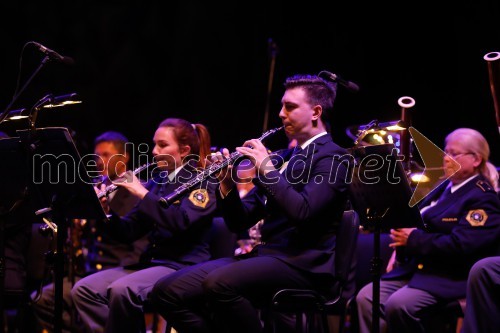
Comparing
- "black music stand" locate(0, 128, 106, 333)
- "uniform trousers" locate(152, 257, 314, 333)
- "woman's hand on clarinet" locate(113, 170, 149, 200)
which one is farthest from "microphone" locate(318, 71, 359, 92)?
"black music stand" locate(0, 128, 106, 333)

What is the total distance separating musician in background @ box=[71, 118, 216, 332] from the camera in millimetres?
3885

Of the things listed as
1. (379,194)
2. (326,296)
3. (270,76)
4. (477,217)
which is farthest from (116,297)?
(270,76)

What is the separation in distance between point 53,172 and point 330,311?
2.09 m

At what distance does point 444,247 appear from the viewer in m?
3.77

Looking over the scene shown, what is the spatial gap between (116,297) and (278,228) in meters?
1.11

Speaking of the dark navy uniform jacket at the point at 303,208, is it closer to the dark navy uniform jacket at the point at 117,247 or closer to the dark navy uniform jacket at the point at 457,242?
the dark navy uniform jacket at the point at 457,242

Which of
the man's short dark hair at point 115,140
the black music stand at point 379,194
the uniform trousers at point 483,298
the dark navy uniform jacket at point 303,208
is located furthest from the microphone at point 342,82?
the man's short dark hair at point 115,140

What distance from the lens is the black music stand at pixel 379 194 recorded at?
327 cm

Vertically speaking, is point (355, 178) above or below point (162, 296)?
above

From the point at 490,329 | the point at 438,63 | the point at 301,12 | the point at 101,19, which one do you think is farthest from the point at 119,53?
the point at 490,329

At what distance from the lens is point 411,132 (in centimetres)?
405

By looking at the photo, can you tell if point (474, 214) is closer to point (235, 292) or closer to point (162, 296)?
point (235, 292)

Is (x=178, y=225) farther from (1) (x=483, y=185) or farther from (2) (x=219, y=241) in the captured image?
(1) (x=483, y=185)

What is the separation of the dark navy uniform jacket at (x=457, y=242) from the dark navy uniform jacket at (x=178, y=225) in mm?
1375
